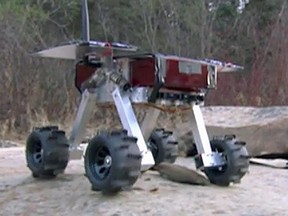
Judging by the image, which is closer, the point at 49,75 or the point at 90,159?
the point at 90,159

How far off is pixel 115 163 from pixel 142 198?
26 cm

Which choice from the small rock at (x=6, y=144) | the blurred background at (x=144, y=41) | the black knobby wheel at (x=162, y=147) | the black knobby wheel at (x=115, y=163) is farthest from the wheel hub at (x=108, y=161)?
the blurred background at (x=144, y=41)

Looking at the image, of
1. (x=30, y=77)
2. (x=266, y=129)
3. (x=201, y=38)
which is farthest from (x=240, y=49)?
(x=266, y=129)

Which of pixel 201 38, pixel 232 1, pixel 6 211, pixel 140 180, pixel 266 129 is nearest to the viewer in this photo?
pixel 6 211

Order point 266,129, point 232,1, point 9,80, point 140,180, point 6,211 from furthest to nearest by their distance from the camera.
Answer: point 232,1 < point 9,80 < point 266,129 < point 140,180 < point 6,211

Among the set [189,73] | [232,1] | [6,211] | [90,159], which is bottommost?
[6,211]

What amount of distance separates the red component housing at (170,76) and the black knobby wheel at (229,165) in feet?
1.29

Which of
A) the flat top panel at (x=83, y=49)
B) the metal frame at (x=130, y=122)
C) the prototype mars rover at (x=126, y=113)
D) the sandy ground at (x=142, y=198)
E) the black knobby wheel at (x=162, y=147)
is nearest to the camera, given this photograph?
the sandy ground at (x=142, y=198)

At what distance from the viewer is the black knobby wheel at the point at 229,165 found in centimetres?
446

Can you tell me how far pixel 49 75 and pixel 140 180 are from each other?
705 centimetres

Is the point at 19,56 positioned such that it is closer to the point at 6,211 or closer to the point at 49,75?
the point at 49,75

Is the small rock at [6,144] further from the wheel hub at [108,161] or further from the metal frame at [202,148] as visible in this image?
the wheel hub at [108,161]

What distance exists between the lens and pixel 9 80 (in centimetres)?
1072

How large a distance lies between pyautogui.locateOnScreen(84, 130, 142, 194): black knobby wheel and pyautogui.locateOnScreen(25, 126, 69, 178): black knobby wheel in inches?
18.9
